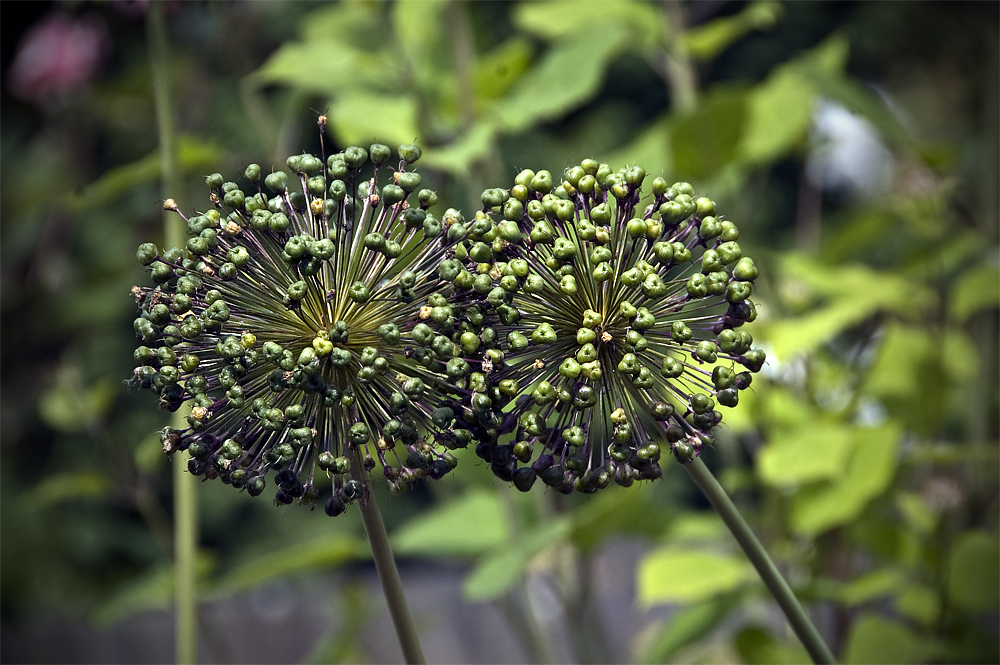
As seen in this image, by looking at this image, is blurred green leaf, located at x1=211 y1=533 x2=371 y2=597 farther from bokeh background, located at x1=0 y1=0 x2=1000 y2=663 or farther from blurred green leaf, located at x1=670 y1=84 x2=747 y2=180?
blurred green leaf, located at x1=670 y1=84 x2=747 y2=180

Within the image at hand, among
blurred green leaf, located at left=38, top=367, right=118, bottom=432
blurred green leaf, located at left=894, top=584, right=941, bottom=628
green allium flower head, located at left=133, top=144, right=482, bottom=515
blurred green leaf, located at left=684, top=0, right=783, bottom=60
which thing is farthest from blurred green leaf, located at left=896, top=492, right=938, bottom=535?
blurred green leaf, located at left=38, top=367, right=118, bottom=432

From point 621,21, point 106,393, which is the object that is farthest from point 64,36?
point 621,21

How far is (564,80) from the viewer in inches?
61.9

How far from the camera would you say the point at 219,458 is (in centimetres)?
78

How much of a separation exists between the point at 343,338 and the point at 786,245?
4.56 m

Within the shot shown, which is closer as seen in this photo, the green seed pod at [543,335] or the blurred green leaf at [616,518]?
the green seed pod at [543,335]

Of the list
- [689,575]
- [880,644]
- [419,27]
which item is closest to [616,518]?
[689,575]

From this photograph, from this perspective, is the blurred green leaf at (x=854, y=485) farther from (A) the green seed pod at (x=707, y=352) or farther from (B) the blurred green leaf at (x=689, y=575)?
(A) the green seed pod at (x=707, y=352)

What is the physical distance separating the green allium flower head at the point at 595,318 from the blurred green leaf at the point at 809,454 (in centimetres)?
65

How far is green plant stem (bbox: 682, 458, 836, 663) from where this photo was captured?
77 centimetres

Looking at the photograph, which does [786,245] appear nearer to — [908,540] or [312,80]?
[908,540]

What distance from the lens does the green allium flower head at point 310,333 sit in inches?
30.3

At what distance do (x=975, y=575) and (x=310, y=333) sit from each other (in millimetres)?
1267

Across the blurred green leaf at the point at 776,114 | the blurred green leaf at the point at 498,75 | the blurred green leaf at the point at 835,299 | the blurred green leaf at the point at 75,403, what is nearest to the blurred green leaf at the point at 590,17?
the blurred green leaf at the point at 498,75
